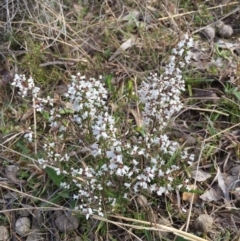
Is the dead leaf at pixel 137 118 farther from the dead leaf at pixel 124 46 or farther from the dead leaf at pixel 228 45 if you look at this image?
the dead leaf at pixel 228 45

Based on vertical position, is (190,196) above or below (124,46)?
below

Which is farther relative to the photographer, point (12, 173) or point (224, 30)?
point (224, 30)

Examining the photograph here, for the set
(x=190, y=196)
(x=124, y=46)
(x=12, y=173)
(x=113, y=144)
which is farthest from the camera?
(x=124, y=46)

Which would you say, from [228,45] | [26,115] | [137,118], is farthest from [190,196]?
[228,45]

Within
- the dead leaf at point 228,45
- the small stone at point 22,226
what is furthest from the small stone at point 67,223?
the dead leaf at point 228,45

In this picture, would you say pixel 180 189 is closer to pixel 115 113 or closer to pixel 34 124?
pixel 115 113

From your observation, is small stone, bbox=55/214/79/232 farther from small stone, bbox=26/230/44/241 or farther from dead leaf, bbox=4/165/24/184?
dead leaf, bbox=4/165/24/184

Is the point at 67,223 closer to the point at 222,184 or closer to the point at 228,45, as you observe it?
the point at 222,184
